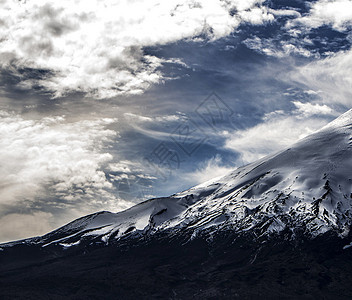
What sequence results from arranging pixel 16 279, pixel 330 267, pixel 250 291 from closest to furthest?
1. pixel 250 291
2. pixel 330 267
3. pixel 16 279

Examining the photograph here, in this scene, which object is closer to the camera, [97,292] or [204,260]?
[97,292]

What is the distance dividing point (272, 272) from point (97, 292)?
247 ft

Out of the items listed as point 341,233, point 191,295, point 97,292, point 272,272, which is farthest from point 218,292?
point 341,233

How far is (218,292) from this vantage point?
147 meters

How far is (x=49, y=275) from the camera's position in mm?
196250

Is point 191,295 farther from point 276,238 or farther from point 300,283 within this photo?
point 276,238

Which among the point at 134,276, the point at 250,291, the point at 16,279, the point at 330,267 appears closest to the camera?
the point at 250,291

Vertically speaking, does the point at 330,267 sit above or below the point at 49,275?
above

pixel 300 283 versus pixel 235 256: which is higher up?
pixel 300 283

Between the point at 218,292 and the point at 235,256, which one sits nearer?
the point at 218,292

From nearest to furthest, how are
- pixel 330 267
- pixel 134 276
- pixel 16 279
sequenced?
1. pixel 330 267
2. pixel 134 276
3. pixel 16 279

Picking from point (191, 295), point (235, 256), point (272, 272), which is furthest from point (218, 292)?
point (235, 256)

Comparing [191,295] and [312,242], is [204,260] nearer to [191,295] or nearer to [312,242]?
[191,295]

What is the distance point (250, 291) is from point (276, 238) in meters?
58.3
